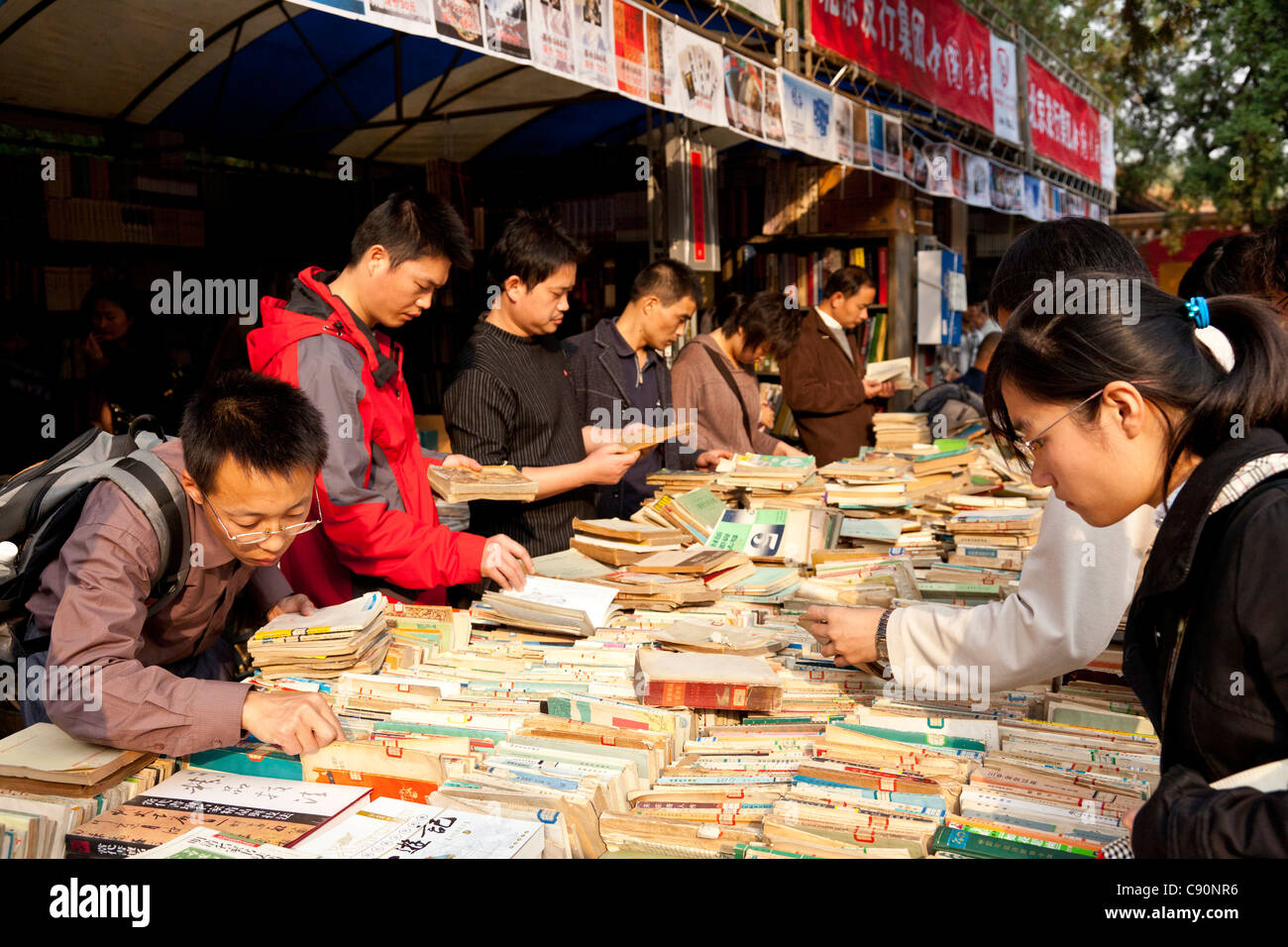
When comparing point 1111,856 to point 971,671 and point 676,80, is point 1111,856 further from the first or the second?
point 676,80

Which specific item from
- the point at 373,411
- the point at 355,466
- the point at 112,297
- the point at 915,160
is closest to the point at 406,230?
the point at 373,411

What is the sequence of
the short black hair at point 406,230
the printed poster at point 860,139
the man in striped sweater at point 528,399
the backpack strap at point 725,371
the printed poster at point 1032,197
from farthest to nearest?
the printed poster at point 1032,197
the printed poster at point 860,139
the backpack strap at point 725,371
the man in striped sweater at point 528,399
the short black hair at point 406,230

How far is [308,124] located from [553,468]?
17.4ft

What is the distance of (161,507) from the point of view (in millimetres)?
1876

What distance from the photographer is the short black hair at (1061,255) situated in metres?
2.01

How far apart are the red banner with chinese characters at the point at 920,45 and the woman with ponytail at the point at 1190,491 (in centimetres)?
594

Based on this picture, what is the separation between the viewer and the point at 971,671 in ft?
6.97

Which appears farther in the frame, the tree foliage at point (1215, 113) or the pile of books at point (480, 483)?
the tree foliage at point (1215, 113)

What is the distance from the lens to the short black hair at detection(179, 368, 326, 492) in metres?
1.88

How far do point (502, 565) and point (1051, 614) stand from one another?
1406mm

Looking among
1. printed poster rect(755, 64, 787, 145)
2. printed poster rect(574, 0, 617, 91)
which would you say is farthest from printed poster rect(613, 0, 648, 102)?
printed poster rect(755, 64, 787, 145)

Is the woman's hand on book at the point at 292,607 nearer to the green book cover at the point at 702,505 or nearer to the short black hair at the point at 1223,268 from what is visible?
the green book cover at the point at 702,505

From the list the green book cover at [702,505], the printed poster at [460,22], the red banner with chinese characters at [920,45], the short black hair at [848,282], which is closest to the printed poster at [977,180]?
the red banner with chinese characters at [920,45]

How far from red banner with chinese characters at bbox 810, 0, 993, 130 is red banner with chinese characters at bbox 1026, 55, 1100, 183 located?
1.86 metres
